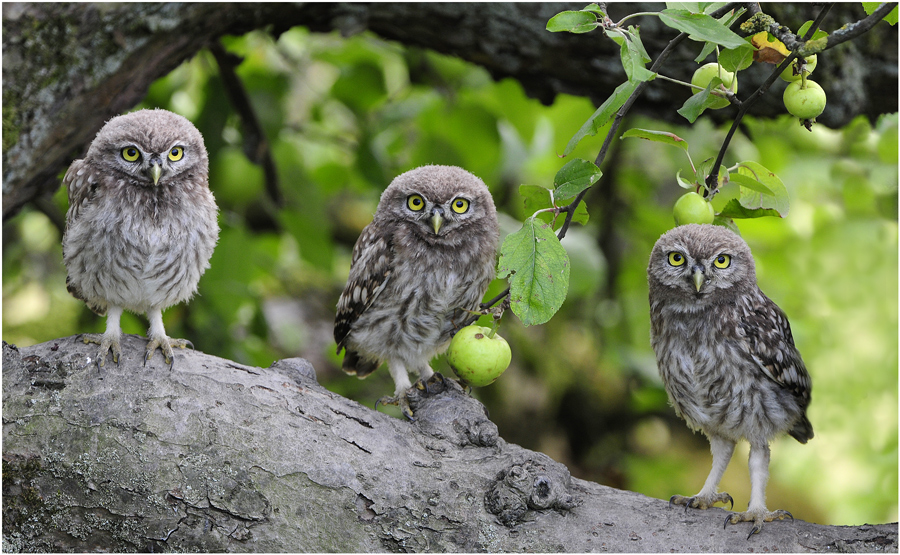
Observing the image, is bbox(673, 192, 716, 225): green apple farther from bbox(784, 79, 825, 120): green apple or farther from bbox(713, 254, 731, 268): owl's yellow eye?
bbox(713, 254, 731, 268): owl's yellow eye

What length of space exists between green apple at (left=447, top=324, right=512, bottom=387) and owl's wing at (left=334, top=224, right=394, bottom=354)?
99cm

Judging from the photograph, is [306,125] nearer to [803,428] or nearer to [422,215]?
[422,215]

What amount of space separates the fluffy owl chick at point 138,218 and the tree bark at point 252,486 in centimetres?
16

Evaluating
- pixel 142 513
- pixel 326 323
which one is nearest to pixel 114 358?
pixel 142 513

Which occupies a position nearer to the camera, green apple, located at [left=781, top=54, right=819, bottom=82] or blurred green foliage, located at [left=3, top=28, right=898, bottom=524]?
green apple, located at [left=781, top=54, right=819, bottom=82]

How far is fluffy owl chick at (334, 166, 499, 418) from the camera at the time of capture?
8.96 ft

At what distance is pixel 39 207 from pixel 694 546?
10.7 feet

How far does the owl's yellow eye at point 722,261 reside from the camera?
2.48 meters

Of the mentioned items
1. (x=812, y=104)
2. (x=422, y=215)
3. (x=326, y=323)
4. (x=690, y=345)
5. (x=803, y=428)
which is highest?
(x=812, y=104)

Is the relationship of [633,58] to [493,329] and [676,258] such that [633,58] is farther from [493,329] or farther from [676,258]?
[676,258]

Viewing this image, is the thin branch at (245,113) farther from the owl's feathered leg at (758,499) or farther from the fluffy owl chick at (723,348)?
the owl's feathered leg at (758,499)

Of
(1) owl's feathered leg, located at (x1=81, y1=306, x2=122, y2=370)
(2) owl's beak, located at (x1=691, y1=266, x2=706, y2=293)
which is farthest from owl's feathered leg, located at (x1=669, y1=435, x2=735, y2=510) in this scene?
(1) owl's feathered leg, located at (x1=81, y1=306, x2=122, y2=370)

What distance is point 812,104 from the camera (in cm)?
174

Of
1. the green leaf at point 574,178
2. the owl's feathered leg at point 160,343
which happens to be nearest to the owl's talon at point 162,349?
the owl's feathered leg at point 160,343
